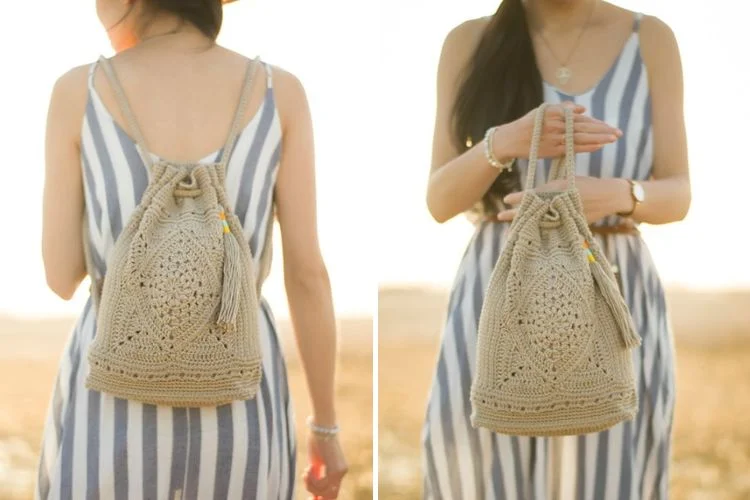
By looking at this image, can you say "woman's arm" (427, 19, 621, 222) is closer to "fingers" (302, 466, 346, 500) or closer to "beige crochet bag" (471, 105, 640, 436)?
"beige crochet bag" (471, 105, 640, 436)

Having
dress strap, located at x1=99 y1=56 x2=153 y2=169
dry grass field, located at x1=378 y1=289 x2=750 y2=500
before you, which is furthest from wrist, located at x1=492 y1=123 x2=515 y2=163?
dry grass field, located at x1=378 y1=289 x2=750 y2=500

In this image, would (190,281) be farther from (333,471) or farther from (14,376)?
(14,376)

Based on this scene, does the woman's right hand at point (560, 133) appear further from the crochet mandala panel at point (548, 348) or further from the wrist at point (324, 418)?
the wrist at point (324, 418)

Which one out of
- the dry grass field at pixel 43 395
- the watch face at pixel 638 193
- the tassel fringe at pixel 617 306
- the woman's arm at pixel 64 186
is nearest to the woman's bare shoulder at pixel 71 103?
the woman's arm at pixel 64 186

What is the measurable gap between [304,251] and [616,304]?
555mm

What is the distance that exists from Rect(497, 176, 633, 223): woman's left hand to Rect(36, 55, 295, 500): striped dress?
1.48 feet

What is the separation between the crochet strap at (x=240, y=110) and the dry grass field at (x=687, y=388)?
3.09 metres

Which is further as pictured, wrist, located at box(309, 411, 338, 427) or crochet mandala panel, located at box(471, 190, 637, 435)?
wrist, located at box(309, 411, 338, 427)

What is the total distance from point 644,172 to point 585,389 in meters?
0.52

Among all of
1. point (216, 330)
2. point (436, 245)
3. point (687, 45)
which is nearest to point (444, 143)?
point (216, 330)

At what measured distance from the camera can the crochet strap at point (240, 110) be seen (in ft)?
7.52

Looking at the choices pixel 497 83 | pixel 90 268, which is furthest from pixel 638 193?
pixel 90 268

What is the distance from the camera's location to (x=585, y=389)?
2.33m

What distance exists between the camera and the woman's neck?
2779mm
